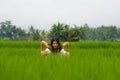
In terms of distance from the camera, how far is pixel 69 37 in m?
32.7

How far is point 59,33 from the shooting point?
34344mm

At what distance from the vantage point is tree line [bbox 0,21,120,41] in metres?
33.7

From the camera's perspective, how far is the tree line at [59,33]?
33.7 metres

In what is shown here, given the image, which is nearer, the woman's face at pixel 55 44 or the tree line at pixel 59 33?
the woman's face at pixel 55 44

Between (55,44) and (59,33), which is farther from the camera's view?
(59,33)

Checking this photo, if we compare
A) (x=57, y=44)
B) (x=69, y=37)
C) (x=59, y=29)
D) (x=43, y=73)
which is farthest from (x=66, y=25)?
(x=43, y=73)

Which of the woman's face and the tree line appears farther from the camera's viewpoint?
the tree line

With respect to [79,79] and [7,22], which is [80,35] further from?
[79,79]

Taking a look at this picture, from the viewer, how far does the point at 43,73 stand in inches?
99.0

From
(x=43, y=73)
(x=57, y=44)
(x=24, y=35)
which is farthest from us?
(x=24, y=35)

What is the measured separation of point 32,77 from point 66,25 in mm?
33161

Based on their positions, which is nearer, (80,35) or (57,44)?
(57,44)

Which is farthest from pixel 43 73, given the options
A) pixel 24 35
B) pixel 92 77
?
pixel 24 35

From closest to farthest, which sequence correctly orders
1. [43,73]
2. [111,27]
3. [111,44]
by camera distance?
[43,73] < [111,44] < [111,27]
